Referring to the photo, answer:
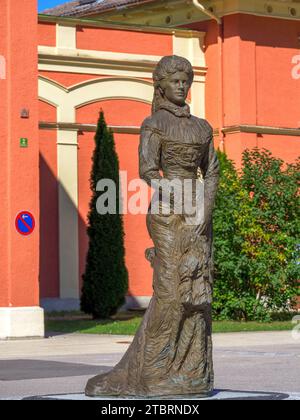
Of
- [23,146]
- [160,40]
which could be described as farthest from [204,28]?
[23,146]

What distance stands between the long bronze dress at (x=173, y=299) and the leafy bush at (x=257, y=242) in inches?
519

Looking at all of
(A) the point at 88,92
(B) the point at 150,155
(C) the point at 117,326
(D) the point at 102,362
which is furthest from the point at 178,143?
(A) the point at 88,92

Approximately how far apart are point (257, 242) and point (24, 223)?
5616mm

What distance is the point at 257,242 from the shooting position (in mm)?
23766

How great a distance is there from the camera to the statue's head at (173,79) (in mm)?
10203

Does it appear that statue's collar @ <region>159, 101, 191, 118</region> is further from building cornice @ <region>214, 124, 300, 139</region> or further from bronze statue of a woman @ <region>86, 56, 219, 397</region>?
building cornice @ <region>214, 124, 300, 139</region>

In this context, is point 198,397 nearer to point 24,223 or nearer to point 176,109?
point 176,109

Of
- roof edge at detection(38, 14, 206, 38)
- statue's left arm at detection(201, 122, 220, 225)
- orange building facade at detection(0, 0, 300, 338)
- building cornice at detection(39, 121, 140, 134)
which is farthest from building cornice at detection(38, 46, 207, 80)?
statue's left arm at detection(201, 122, 220, 225)

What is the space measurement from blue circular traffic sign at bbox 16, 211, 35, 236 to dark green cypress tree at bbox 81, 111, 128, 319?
4.77 metres

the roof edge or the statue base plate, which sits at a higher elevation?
the roof edge

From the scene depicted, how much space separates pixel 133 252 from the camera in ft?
87.8

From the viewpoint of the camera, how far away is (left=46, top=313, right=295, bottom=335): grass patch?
21.6 meters

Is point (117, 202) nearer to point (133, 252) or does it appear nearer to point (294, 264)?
point (133, 252)

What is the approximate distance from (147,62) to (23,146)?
7652mm
